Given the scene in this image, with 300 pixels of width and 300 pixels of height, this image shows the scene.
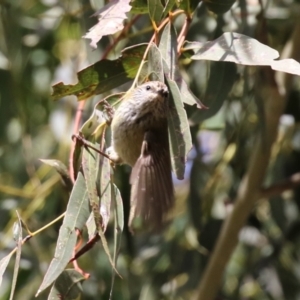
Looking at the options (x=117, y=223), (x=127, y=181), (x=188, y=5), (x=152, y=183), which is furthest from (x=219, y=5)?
(x=127, y=181)

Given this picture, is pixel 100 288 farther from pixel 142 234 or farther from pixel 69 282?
pixel 69 282

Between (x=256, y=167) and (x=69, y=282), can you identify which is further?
(x=256, y=167)

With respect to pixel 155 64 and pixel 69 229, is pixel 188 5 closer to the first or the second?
pixel 155 64

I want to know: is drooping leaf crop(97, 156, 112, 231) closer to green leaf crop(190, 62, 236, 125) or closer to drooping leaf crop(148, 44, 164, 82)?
drooping leaf crop(148, 44, 164, 82)

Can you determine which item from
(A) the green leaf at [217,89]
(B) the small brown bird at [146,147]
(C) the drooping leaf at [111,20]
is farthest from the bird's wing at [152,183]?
(C) the drooping leaf at [111,20]

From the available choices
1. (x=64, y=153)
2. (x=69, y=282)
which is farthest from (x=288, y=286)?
(x=69, y=282)

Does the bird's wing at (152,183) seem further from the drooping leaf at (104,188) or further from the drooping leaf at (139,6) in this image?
the drooping leaf at (139,6)

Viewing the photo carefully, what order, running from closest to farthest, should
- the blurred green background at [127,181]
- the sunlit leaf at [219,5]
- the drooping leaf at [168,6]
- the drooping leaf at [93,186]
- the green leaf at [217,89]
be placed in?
the drooping leaf at [93,186] < the drooping leaf at [168,6] < the sunlit leaf at [219,5] < the green leaf at [217,89] < the blurred green background at [127,181]

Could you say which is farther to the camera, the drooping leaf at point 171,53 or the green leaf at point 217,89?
the green leaf at point 217,89
